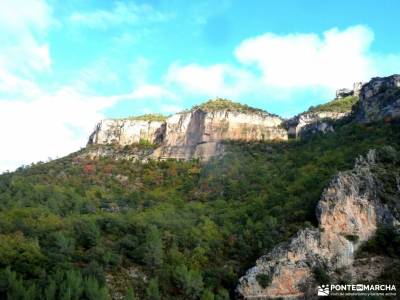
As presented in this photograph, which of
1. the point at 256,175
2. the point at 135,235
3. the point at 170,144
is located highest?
the point at 170,144

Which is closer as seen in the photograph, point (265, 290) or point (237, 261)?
point (265, 290)

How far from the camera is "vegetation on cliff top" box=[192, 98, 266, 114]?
4756 inches

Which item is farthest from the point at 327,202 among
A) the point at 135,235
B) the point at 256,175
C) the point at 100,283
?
the point at 256,175

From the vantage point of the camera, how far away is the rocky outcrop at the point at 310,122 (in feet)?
377

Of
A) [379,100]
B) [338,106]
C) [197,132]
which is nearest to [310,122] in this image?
[338,106]

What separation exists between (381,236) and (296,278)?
11.3 m

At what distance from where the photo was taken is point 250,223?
227ft

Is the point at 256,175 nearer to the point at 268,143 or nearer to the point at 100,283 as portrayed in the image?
the point at 268,143

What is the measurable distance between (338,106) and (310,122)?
1467 centimetres

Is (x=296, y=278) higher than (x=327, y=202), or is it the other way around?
(x=327, y=202)

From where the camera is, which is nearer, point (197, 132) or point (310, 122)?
point (197, 132)

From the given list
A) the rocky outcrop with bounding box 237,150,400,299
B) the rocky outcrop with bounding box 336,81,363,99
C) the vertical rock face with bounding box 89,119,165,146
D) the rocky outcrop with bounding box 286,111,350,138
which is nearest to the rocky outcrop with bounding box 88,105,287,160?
the vertical rock face with bounding box 89,119,165,146

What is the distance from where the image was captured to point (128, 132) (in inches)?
4926

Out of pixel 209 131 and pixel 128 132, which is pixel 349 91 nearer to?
pixel 209 131
